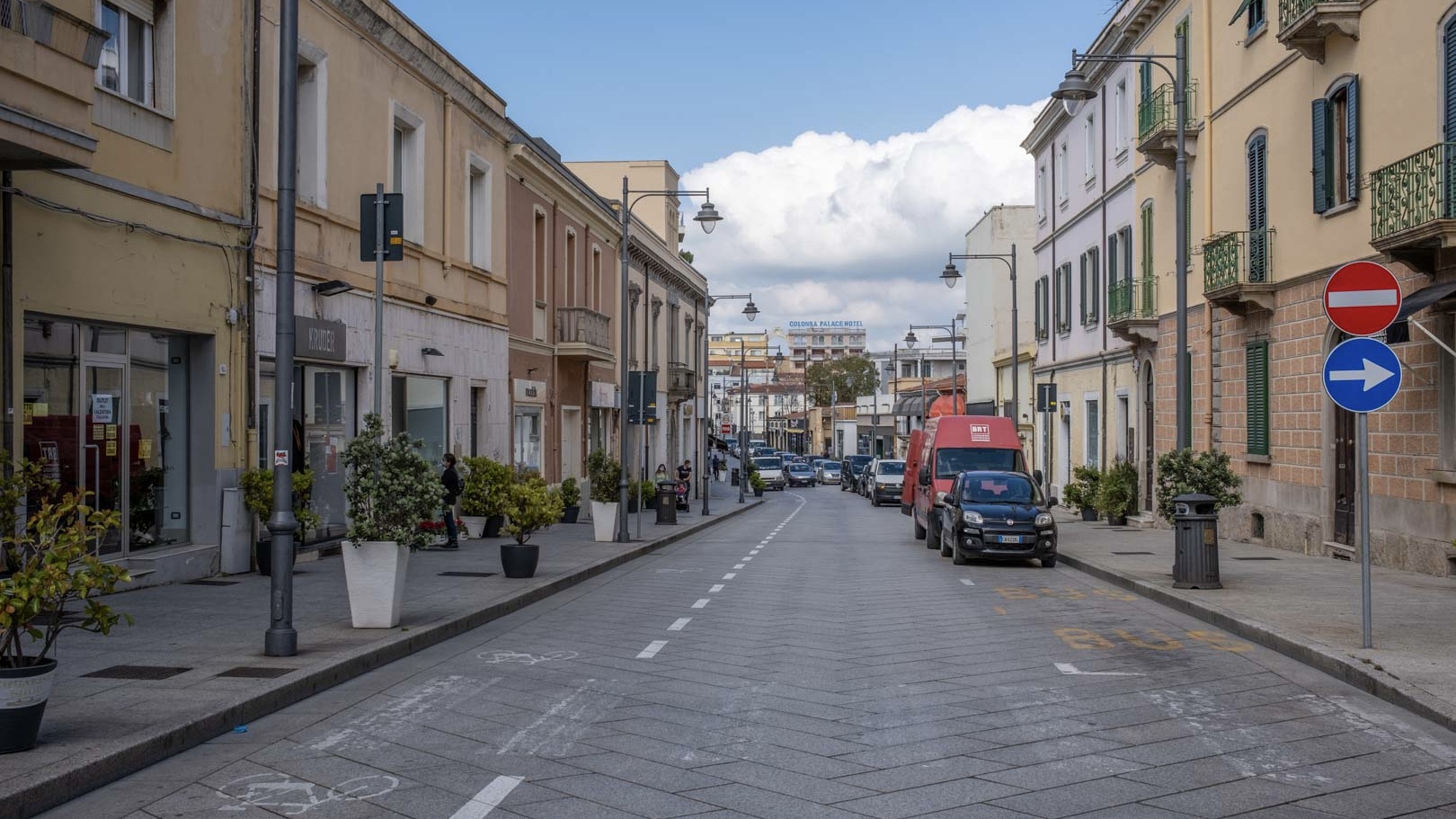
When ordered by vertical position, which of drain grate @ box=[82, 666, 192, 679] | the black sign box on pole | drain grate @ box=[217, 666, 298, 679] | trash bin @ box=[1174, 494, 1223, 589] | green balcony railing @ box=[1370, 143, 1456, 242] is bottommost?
drain grate @ box=[217, 666, 298, 679]

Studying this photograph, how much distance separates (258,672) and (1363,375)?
29.4 ft

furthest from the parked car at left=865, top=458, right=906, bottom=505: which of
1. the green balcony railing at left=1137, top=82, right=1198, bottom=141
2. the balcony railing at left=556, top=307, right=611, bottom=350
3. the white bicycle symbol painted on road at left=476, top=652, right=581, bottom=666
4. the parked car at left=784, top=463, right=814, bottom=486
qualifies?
the white bicycle symbol painted on road at left=476, top=652, right=581, bottom=666

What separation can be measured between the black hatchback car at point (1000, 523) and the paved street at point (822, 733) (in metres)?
7.05

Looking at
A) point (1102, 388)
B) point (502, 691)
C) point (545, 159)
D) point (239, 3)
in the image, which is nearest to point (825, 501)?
point (1102, 388)

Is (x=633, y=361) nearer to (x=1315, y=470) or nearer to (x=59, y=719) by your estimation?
(x=1315, y=470)

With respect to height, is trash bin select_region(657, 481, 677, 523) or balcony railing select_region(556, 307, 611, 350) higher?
balcony railing select_region(556, 307, 611, 350)

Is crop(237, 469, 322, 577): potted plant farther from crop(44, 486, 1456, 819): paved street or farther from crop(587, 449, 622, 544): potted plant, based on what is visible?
crop(587, 449, 622, 544): potted plant

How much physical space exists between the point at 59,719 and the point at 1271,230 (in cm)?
2013

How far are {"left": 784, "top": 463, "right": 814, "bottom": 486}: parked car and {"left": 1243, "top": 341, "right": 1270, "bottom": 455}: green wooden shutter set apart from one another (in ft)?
193

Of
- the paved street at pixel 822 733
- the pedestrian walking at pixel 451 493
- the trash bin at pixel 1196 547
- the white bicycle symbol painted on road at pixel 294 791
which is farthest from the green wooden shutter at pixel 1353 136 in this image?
the white bicycle symbol painted on road at pixel 294 791

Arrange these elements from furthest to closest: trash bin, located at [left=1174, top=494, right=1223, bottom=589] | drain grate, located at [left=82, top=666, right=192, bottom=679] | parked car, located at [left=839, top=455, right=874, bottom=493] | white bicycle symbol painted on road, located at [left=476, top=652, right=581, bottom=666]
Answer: parked car, located at [left=839, top=455, right=874, bottom=493] → trash bin, located at [left=1174, top=494, right=1223, bottom=589] → white bicycle symbol painted on road, located at [left=476, top=652, right=581, bottom=666] → drain grate, located at [left=82, top=666, right=192, bottom=679]

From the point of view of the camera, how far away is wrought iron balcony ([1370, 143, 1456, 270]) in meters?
15.0

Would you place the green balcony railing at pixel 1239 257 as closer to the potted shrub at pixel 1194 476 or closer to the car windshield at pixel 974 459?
the car windshield at pixel 974 459

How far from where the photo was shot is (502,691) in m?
9.43
